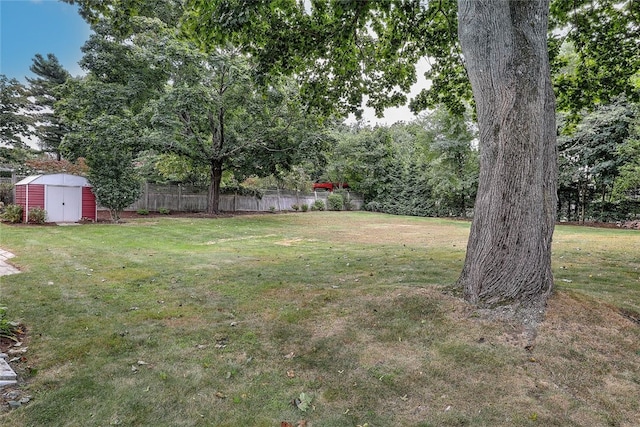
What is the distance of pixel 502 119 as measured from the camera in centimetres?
319

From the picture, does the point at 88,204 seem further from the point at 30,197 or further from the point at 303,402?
the point at 303,402

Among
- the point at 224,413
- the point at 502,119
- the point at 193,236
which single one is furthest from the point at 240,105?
the point at 224,413

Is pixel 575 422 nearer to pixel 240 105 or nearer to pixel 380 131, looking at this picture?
pixel 240 105

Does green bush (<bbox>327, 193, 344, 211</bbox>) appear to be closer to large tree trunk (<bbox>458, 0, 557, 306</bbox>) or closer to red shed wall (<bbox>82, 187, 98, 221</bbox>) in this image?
red shed wall (<bbox>82, 187, 98, 221</bbox>)

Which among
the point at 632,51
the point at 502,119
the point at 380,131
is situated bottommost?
the point at 502,119

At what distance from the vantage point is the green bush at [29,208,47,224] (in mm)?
11984

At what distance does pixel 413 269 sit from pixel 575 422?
3470 mm

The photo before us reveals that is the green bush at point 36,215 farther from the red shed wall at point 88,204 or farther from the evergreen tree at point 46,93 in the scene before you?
the evergreen tree at point 46,93

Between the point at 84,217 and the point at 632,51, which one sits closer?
the point at 632,51

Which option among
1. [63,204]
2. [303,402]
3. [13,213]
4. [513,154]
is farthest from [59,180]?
[513,154]

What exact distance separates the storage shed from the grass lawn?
9.18 m

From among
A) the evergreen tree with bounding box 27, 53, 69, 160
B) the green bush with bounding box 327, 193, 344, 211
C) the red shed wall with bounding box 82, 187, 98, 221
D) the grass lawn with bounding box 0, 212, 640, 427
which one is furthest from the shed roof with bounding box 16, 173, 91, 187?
the evergreen tree with bounding box 27, 53, 69, 160

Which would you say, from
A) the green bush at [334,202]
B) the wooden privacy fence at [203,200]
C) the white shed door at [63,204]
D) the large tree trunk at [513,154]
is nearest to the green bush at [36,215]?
the white shed door at [63,204]

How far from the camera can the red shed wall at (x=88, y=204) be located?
44.3 ft
